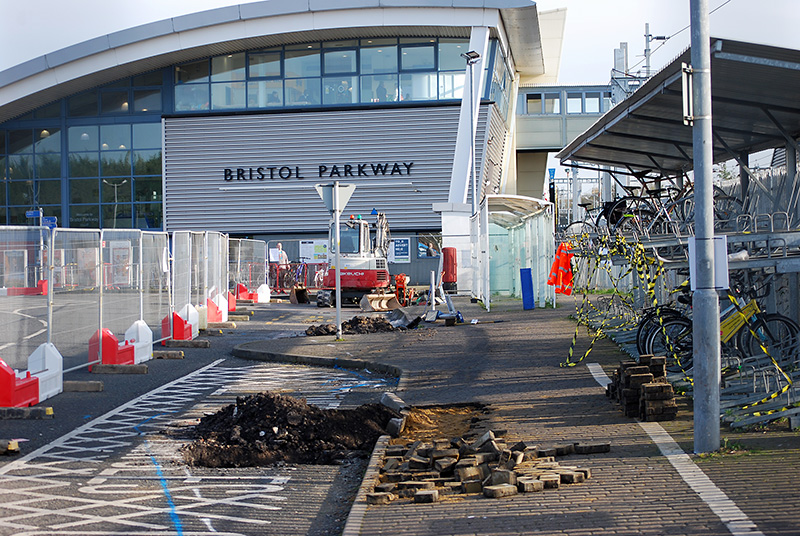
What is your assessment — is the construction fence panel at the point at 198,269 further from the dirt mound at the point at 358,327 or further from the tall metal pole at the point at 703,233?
the tall metal pole at the point at 703,233

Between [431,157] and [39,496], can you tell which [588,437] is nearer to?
[39,496]

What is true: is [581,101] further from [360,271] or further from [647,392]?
[647,392]

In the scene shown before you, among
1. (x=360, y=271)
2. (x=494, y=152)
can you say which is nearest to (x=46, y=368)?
(x=360, y=271)

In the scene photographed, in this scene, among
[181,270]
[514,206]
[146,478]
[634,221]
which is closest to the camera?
[146,478]

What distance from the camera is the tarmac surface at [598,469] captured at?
5.24m

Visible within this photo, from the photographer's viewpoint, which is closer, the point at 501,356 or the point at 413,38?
the point at 501,356

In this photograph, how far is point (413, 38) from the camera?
140ft

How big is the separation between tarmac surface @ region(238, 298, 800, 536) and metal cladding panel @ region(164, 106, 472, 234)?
30.1 meters

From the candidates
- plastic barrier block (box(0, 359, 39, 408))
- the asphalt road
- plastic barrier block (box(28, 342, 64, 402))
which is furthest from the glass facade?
plastic barrier block (box(0, 359, 39, 408))

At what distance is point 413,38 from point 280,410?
36556mm

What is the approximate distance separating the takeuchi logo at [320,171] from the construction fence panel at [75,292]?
3007cm

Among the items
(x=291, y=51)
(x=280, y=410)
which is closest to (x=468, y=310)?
(x=280, y=410)

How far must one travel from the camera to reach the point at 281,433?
8141mm

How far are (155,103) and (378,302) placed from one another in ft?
74.3
